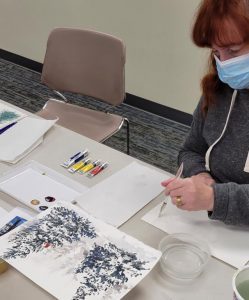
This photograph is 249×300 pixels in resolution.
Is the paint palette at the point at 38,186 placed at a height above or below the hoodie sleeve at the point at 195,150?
below

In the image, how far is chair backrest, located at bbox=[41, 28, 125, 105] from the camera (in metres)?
1.99

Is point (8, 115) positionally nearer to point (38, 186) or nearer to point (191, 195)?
point (38, 186)

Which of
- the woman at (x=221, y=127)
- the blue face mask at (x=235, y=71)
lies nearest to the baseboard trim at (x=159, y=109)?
the woman at (x=221, y=127)

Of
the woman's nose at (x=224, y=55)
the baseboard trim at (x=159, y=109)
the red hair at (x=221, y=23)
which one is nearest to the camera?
the red hair at (x=221, y=23)

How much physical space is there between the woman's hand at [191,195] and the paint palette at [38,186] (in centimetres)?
27

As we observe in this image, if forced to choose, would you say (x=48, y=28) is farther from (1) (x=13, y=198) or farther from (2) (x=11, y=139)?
(1) (x=13, y=198)

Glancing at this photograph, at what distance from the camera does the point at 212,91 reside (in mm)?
1199

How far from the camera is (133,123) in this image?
3.02 metres

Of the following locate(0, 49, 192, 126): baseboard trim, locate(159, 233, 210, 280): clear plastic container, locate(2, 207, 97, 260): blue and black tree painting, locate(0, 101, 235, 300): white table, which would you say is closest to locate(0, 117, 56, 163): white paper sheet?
locate(0, 101, 235, 300): white table

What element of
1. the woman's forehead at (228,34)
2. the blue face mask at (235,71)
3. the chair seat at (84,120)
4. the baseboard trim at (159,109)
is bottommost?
the baseboard trim at (159,109)

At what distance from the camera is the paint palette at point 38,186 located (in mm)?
1126

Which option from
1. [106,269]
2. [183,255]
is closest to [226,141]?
[183,255]

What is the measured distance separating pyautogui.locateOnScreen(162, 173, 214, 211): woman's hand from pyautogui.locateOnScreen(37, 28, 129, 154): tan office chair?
3.22 feet

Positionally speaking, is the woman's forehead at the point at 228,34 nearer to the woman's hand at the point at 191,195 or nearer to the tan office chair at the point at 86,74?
the woman's hand at the point at 191,195
